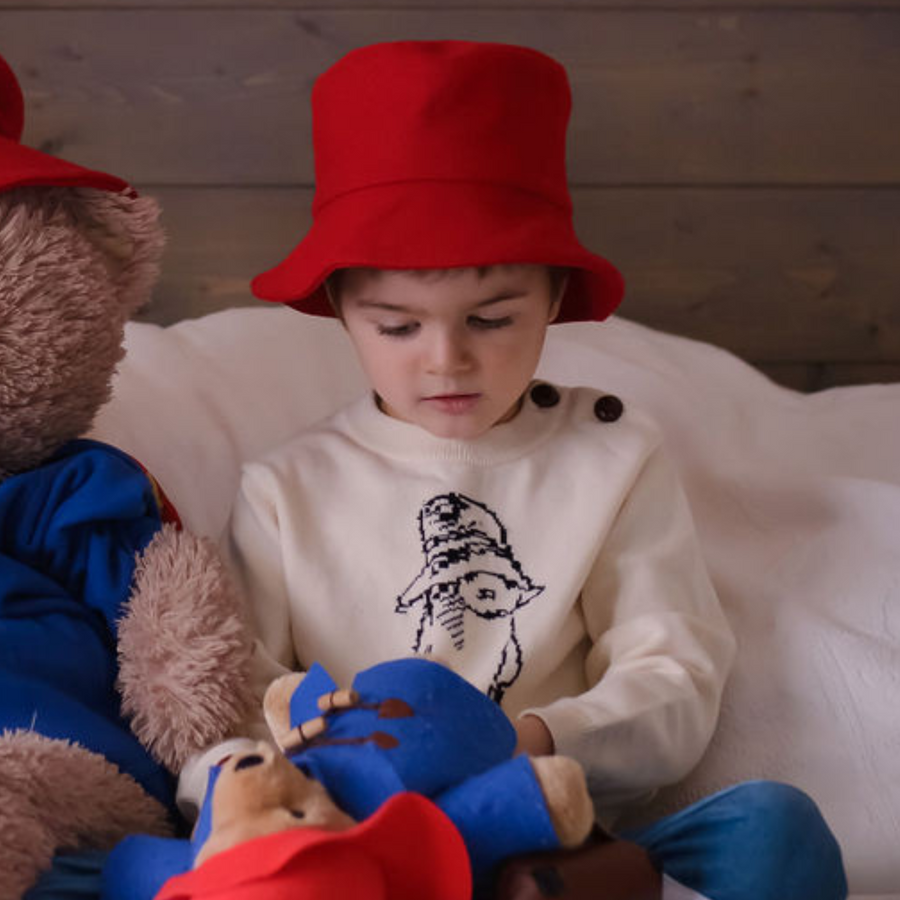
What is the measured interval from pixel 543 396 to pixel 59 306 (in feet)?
1.30

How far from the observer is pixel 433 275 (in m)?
0.95

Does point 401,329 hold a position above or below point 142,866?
above

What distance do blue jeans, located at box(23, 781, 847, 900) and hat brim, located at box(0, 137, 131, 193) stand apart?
435 mm

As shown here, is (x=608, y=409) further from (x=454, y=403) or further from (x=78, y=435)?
(x=78, y=435)

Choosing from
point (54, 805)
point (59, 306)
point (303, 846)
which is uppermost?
point (59, 306)

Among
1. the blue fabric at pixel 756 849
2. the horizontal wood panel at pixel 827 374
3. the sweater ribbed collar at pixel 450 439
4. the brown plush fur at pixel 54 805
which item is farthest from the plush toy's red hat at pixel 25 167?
the horizontal wood panel at pixel 827 374

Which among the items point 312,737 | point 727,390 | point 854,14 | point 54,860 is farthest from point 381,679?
point 854,14

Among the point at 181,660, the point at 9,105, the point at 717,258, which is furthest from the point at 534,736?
the point at 717,258

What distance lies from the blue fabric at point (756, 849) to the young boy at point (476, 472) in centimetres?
6

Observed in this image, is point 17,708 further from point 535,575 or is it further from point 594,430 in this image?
point 594,430

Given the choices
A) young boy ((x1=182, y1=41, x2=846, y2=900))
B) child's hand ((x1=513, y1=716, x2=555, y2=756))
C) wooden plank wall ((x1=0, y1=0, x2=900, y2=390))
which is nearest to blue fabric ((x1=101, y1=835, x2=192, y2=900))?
young boy ((x1=182, y1=41, x2=846, y2=900))

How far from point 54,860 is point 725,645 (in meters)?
0.52

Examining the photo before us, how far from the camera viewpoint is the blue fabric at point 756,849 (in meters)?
0.77

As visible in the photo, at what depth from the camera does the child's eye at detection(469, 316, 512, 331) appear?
3.21 feet
